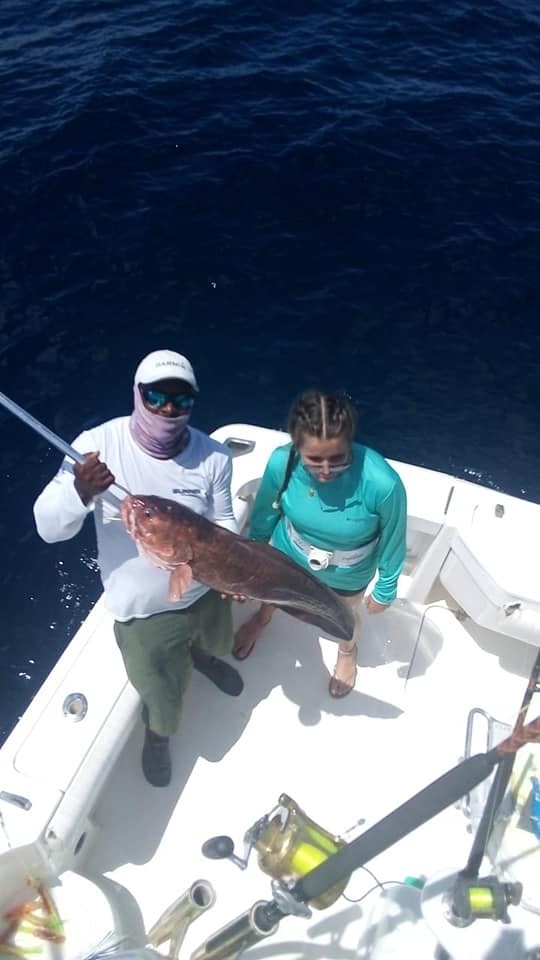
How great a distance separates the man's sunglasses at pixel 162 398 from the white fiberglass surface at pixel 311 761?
2.28 m

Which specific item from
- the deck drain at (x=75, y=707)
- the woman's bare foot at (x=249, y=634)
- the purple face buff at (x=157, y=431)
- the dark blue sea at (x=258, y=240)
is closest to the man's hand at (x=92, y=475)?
the purple face buff at (x=157, y=431)

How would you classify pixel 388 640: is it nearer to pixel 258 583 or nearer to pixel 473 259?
pixel 258 583

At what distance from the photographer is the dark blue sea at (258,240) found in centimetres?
819

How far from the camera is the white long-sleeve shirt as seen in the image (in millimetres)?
3439

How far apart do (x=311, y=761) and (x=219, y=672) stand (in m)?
0.78

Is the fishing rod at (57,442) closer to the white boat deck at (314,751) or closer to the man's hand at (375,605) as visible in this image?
the white boat deck at (314,751)

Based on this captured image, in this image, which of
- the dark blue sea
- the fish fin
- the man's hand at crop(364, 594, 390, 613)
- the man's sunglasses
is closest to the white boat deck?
the man's hand at crop(364, 594, 390, 613)

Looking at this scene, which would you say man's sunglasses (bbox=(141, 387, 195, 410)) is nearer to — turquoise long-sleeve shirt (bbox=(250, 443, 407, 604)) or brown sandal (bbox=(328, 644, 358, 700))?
turquoise long-sleeve shirt (bbox=(250, 443, 407, 604))

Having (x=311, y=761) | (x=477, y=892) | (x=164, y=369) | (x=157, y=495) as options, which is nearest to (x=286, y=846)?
(x=311, y=761)

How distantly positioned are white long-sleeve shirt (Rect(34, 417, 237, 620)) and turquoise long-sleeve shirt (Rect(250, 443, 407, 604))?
1.23 ft

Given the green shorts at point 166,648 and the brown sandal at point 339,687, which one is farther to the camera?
the brown sandal at point 339,687

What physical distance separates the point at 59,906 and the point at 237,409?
5656mm

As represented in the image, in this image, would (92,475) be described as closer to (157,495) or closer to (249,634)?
(157,495)

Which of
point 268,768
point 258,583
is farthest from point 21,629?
point 258,583
